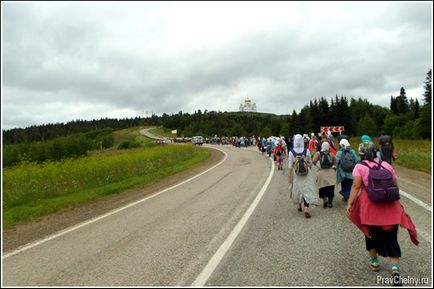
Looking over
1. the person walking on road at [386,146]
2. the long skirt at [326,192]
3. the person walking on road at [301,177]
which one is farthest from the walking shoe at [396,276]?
the person walking on road at [386,146]

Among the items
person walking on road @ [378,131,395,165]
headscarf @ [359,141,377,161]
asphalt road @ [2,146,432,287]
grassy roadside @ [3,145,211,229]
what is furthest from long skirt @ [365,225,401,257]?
person walking on road @ [378,131,395,165]

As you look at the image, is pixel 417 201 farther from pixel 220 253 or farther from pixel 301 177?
pixel 220 253

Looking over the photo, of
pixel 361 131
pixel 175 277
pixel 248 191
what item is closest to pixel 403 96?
pixel 361 131

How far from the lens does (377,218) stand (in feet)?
16.7

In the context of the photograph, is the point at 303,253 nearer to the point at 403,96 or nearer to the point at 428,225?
the point at 428,225

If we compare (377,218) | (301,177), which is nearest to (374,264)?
(377,218)

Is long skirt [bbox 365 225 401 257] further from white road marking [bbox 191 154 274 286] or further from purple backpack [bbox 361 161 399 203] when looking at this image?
white road marking [bbox 191 154 274 286]

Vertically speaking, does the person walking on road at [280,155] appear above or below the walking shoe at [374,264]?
above

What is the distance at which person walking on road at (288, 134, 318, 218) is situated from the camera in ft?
29.6

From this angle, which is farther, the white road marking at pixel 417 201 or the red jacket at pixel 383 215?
the white road marking at pixel 417 201

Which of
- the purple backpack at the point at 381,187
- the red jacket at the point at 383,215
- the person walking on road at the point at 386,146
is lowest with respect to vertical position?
the red jacket at the point at 383,215

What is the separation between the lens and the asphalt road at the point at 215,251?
5137mm

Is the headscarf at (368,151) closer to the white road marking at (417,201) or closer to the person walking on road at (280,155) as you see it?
the white road marking at (417,201)

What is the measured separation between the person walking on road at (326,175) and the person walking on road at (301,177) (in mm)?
659
